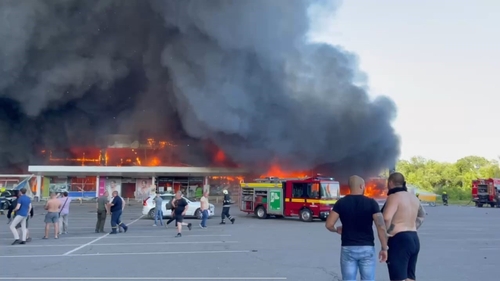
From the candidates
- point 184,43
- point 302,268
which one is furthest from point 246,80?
point 302,268

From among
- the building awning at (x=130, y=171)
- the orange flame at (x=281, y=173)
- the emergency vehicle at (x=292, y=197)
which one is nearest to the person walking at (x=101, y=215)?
the emergency vehicle at (x=292, y=197)

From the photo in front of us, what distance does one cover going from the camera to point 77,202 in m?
35.9

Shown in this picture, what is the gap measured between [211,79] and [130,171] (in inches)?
413

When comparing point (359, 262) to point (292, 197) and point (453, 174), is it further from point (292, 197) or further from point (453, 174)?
point (453, 174)

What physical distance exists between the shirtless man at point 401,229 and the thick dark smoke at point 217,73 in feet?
86.8

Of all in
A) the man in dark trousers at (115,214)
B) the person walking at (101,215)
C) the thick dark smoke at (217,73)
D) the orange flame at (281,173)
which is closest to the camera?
the man in dark trousers at (115,214)

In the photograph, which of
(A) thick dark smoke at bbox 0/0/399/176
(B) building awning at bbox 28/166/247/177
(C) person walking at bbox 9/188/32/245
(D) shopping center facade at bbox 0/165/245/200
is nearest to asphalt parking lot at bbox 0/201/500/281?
(C) person walking at bbox 9/188/32/245

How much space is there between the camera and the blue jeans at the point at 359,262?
4926 millimetres

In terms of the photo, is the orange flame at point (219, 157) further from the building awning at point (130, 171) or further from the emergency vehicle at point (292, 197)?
the emergency vehicle at point (292, 197)

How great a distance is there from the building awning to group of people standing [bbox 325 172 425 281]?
32398 millimetres

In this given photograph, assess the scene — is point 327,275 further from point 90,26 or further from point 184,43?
point 90,26

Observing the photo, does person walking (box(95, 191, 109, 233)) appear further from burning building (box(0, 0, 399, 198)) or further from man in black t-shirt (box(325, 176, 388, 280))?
burning building (box(0, 0, 399, 198))

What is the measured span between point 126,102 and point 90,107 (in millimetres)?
3040

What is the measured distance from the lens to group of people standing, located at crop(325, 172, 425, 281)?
4.95 metres
